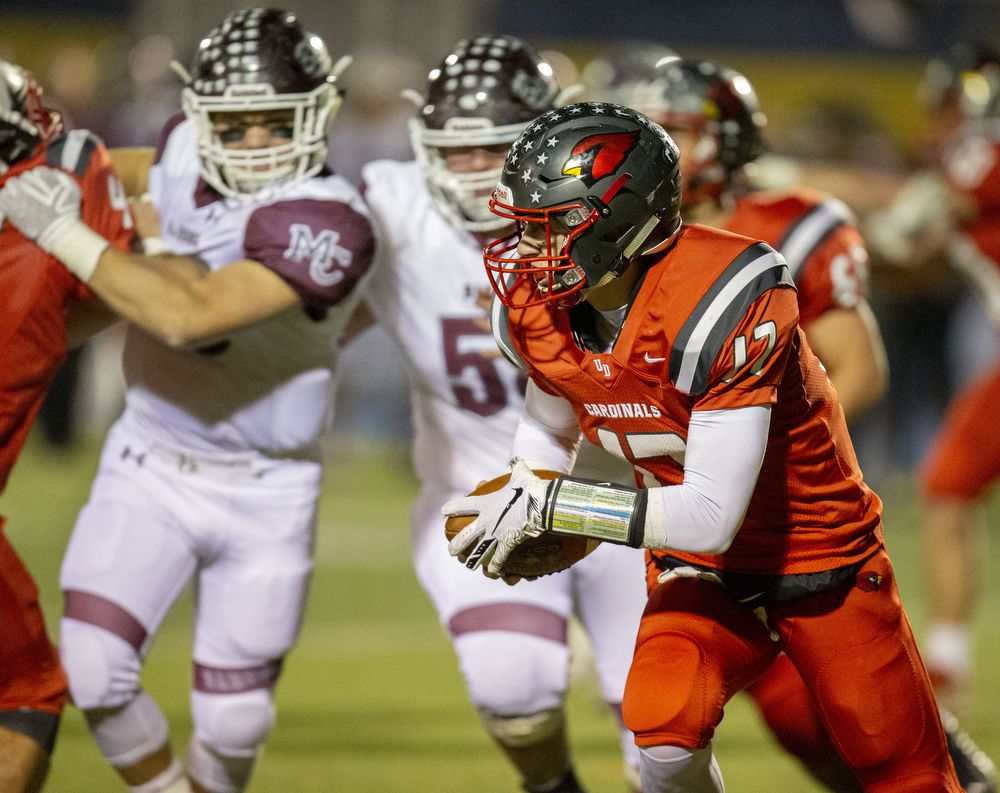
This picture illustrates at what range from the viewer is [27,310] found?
3160 mm

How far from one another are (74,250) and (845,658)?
1.71 meters

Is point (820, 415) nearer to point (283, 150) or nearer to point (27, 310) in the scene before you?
point (283, 150)

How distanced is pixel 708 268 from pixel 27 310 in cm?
141

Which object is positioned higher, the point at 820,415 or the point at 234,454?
the point at 820,415

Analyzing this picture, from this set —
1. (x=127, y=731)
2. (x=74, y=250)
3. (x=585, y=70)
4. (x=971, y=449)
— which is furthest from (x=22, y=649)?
(x=585, y=70)

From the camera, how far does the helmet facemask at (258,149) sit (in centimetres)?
342

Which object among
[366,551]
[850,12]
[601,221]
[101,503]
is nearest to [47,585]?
[366,551]

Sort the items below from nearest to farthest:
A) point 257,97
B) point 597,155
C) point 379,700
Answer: point 597,155 < point 257,97 < point 379,700

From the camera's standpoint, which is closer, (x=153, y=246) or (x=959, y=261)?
(x=153, y=246)

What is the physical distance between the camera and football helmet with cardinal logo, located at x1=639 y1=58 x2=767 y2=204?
4016mm

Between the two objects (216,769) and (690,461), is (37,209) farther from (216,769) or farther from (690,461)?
A: (690,461)

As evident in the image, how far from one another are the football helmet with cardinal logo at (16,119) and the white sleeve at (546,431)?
121cm

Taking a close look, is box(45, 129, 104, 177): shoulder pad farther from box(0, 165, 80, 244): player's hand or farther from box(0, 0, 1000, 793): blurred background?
box(0, 0, 1000, 793): blurred background

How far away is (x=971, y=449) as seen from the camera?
203 inches
